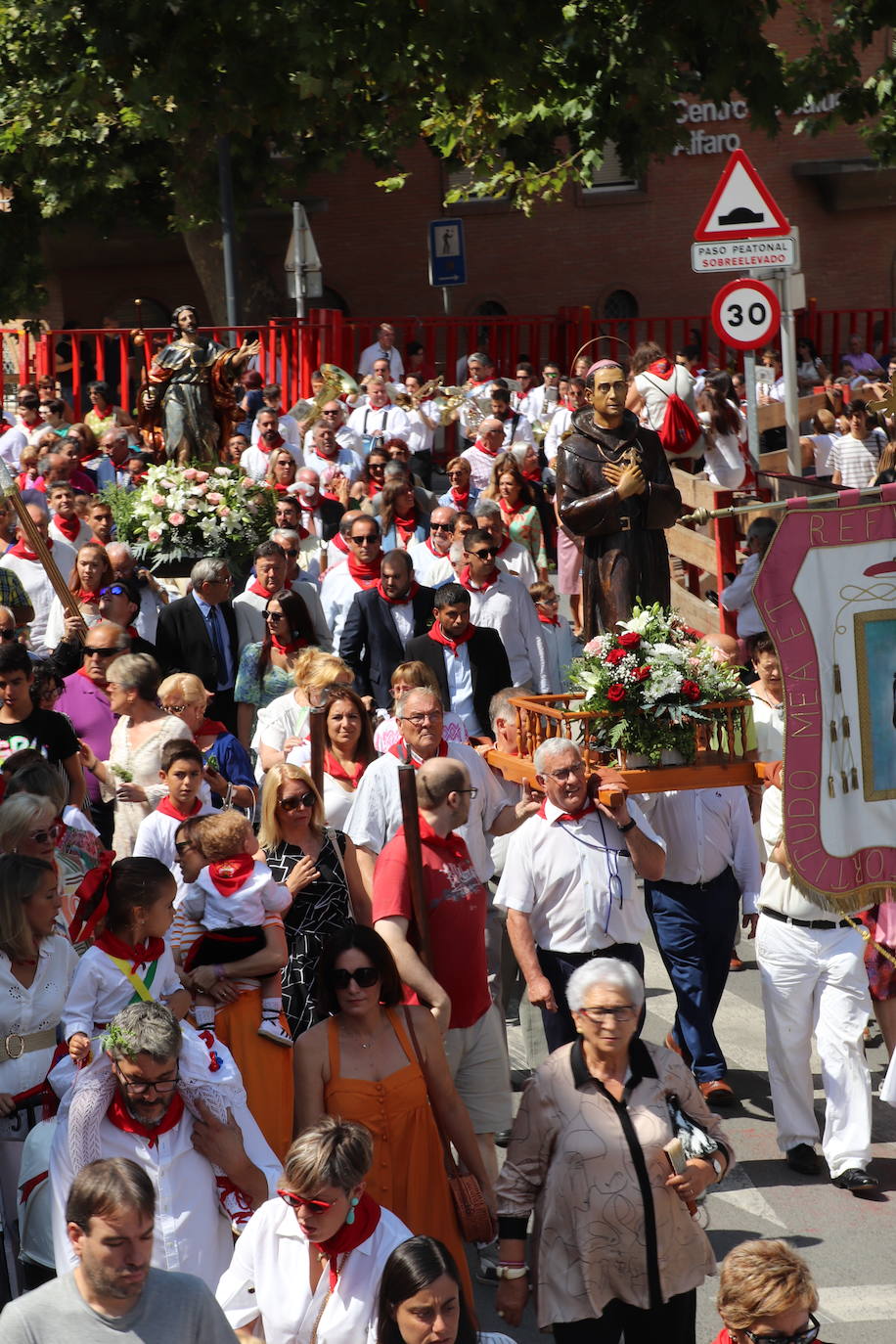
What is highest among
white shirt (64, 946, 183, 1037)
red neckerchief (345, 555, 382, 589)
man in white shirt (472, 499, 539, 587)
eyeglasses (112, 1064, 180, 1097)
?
man in white shirt (472, 499, 539, 587)

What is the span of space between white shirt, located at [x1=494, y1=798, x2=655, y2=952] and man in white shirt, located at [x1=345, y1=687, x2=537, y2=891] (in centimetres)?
19

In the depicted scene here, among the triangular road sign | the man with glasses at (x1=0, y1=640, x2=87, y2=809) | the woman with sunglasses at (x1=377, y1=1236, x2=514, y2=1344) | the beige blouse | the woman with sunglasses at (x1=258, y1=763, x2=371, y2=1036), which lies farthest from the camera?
the triangular road sign

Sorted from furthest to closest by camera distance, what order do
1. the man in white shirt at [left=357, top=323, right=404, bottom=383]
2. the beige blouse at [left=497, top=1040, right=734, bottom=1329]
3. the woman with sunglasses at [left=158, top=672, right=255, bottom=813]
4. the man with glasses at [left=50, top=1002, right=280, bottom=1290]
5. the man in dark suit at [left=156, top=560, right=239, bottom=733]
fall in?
the man in white shirt at [left=357, top=323, right=404, bottom=383] → the man in dark suit at [left=156, top=560, right=239, bottom=733] → the woman with sunglasses at [left=158, top=672, right=255, bottom=813] → the beige blouse at [left=497, top=1040, right=734, bottom=1329] → the man with glasses at [left=50, top=1002, right=280, bottom=1290]

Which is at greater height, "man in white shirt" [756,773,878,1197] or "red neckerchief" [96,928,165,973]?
"red neckerchief" [96,928,165,973]

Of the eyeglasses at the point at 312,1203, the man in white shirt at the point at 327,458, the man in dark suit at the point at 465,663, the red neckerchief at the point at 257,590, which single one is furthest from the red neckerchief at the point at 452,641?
the man in white shirt at the point at 327,458

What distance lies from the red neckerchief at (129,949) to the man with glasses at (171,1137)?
0.54m

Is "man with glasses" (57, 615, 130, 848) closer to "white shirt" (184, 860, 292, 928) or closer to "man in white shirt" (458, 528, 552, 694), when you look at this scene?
"white shirt" (184, 860, 292, 928)

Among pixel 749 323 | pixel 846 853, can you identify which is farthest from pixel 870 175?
pixel 846 853

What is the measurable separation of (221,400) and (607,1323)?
11.2 metres

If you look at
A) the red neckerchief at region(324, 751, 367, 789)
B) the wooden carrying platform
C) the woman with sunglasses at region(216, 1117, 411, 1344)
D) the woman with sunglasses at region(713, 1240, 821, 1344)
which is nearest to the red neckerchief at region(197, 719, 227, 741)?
the red neckerchief at region(324, 751, 367, 789)

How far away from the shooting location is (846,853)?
6.14m

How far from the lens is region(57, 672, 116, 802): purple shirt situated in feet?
29.1

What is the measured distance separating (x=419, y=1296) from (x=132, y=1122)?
1148mm

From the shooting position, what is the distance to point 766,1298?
453 centimetres
